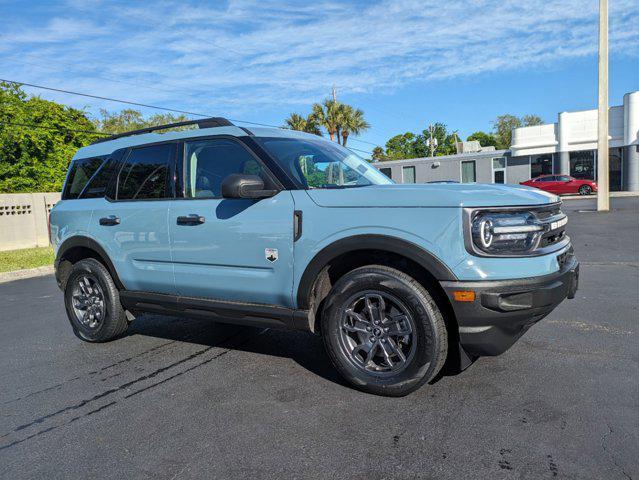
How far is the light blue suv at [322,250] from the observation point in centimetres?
310

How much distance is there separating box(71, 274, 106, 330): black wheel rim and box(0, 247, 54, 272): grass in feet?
25.0

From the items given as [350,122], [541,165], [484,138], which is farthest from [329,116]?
[484,138]

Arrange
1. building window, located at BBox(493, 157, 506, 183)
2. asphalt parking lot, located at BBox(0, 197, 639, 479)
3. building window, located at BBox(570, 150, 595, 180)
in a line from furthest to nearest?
1. building window, located at BBox(493, 157, 506, 183)
2. building window, located at BBox(570, 150, 595, 180)
3. asphalt parking lot, located at BBox(0, 197, 639, 479)

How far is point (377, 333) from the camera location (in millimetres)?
3418

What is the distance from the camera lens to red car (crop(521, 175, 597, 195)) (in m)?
30.7

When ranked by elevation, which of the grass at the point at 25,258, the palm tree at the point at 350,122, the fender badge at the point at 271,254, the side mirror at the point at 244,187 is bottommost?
the grass at the point at 25,258

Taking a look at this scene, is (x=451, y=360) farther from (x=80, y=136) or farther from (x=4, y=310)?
(x=80, y=136)

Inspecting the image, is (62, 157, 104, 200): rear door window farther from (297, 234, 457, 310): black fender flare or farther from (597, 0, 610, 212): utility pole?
(597, 0, 610, 212): utility pole

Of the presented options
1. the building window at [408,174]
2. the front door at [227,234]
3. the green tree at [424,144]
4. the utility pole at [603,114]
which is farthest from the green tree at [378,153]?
the front door at [227,234]

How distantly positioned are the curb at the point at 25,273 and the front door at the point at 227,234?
8504 mm

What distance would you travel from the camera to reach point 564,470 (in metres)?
2.46

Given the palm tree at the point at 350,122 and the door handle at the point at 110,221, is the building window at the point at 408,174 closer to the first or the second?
the palm tree at the point at 350,122

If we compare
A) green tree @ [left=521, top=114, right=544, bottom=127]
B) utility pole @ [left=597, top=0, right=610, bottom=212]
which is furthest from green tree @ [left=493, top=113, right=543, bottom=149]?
utility pole @ [left=597, top=0, right=610, bottom=212]

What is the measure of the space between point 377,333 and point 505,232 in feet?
3.44
